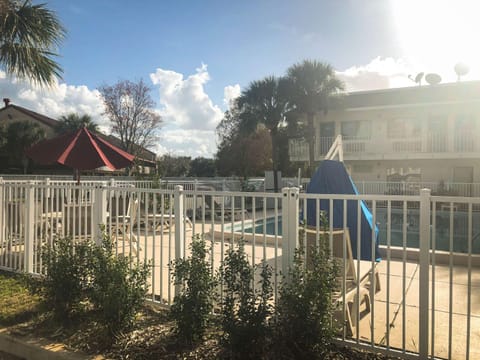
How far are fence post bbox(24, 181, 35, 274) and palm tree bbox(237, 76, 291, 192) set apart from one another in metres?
17.6

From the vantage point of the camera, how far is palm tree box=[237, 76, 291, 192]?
71.7ft

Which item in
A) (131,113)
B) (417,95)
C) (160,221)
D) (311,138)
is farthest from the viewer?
(131,113)

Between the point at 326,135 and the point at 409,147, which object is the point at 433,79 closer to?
the point at 409,147

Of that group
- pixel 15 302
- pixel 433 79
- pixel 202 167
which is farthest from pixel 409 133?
pixel 202 167

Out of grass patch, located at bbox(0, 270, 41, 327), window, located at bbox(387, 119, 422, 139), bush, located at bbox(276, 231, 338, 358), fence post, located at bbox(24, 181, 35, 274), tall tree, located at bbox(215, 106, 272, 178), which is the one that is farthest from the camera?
tall tree, located at bbox(215, 106, 272, 178)

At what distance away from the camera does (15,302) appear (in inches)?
165

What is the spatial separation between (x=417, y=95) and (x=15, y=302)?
22238 millimetres

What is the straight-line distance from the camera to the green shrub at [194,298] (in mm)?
3039

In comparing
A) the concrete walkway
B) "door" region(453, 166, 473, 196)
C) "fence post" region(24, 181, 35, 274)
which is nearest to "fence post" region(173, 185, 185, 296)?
the concrete walkway

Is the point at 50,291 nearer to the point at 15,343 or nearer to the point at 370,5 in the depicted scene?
the point at 15,343

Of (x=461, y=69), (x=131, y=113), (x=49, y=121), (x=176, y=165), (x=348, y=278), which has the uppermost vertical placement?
(x=461, y=69)

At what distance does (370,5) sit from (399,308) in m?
6.00

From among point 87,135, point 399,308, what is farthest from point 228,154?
point 399,308

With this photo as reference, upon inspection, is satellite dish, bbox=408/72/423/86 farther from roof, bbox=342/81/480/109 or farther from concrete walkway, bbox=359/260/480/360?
concrete walkway, bbox=359/260/480/360
